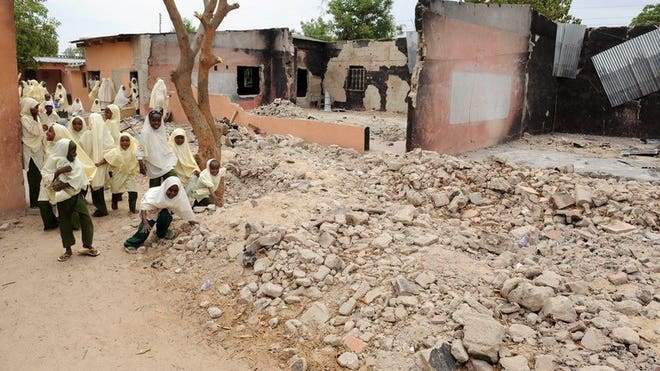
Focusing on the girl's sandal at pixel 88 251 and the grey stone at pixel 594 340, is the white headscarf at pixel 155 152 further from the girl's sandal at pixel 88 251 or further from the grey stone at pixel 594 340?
the grey stone at pixel 594 340

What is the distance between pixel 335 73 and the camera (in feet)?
59.7

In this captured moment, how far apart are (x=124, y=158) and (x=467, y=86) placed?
19.4ft

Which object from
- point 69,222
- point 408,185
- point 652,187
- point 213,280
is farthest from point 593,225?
point 69,222

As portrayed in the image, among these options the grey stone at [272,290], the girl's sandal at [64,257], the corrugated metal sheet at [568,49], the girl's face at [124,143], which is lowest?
the girl's sandal at [64,257]

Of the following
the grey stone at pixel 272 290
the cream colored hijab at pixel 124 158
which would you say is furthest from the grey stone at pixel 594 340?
the cream colored hijab at pixel 124 158

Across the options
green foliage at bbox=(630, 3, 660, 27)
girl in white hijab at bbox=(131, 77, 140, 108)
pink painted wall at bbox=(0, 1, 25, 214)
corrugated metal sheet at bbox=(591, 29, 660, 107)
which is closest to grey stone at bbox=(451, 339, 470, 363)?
pink painted wall at bbox=(0, 1, 25, 214)

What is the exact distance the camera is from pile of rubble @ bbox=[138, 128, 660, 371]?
2.94 metres

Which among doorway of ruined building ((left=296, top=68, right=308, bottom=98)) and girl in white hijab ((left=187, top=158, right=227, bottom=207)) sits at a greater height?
doorway of ruined building ((left=296, top=68, right=308, bottom=98))

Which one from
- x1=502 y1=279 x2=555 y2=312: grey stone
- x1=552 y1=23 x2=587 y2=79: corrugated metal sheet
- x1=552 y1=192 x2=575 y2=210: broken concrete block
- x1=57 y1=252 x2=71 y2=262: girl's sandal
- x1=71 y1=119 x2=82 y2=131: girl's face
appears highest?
x1=552 y1=23 x2=587 y2=79: corrugated metal sheet

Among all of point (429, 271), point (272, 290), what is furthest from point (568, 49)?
point (272, 290)

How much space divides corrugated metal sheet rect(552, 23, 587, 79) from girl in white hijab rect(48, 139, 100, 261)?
10459mm

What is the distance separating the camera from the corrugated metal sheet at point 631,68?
33.7 feet

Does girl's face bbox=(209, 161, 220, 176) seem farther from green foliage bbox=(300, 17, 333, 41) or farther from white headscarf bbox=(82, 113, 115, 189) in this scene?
green foliage bbox=(300, 17, 333, 41)

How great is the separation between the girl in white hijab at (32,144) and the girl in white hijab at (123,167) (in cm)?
93
